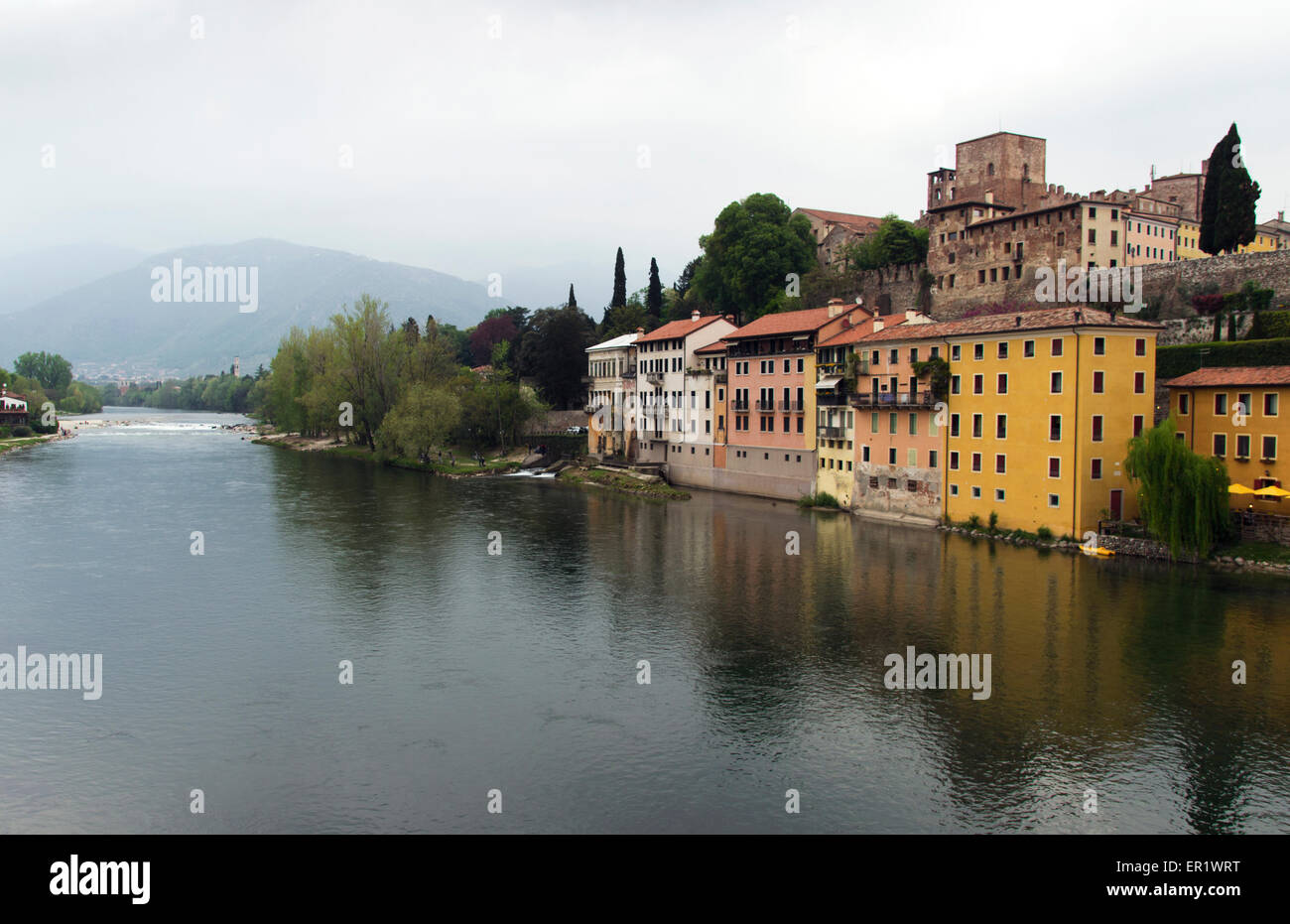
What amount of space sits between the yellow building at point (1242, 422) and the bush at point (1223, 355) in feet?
2.35

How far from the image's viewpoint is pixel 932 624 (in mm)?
26922

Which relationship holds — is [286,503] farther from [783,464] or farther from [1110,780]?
[1110,780]

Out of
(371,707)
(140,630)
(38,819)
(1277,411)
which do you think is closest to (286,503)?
(140,630)

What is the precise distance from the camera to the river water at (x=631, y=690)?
648 inches

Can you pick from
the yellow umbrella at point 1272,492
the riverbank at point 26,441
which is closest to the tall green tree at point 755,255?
the yellow umbrella at point 1272,492

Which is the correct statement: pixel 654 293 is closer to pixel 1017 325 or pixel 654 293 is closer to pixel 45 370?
pixel 1017 325

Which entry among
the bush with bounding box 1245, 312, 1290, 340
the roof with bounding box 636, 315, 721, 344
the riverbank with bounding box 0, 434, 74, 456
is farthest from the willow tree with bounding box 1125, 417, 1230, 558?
the riverbank with bounding box 0, 434, 74, 456

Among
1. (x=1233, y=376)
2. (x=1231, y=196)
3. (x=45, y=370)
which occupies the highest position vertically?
(x=1231, y=196)

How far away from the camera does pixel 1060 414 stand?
122ft

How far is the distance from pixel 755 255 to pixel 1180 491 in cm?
4508

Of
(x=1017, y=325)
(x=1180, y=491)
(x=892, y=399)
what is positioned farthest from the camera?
(x=892, y=399)

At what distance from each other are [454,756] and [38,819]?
7378 mm

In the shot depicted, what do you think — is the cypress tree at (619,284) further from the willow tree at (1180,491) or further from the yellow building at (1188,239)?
the willow tree at (1180,491)

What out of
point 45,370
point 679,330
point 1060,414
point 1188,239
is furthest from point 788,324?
point 45,370
